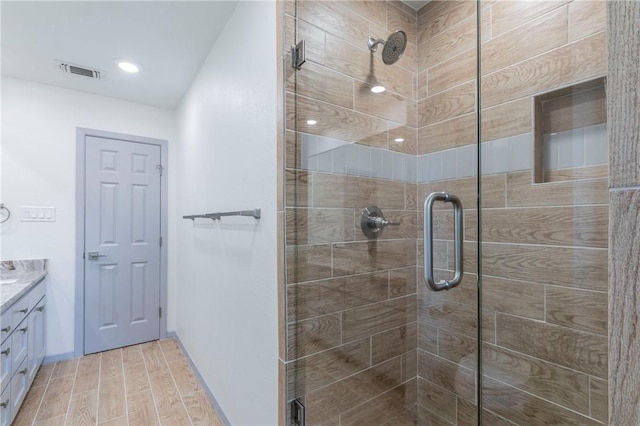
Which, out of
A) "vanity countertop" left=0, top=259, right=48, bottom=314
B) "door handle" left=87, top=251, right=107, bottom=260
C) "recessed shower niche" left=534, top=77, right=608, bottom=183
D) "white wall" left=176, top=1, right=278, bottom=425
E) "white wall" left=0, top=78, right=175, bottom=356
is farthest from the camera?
"door handle" left=87, top=251, right=107, bottom=260

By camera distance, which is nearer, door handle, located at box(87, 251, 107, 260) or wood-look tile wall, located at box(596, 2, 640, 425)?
wood-look tile wall, located at box(596, 2, 640, 425)

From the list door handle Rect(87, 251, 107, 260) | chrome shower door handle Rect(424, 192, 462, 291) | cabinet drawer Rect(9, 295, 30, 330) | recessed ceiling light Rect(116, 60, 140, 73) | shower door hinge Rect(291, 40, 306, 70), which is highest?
recessed ceiling light Rect(116, 60, 140, 73)

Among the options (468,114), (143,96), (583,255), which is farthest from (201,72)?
(583,255)

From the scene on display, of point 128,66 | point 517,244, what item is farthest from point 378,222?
point 128,66

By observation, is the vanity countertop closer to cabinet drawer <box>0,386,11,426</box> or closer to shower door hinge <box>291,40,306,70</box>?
cabinet drawer <box>0,386,11,426</box>

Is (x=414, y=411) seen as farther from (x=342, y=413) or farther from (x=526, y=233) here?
(x=526, y=233)

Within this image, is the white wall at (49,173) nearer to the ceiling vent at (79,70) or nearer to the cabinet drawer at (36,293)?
the cabinet drawer at (36,293)

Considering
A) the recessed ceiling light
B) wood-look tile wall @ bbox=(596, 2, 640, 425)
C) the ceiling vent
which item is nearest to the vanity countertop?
the ceiling vent

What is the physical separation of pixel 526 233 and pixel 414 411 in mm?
1100

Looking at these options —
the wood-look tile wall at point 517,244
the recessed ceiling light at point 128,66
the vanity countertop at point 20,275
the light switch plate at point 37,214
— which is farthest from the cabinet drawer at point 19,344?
the wood-look tile wall at point 517,244

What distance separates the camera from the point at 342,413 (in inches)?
54.3

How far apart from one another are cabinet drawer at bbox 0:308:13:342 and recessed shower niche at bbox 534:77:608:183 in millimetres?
2850

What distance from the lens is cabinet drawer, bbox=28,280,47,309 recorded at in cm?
227

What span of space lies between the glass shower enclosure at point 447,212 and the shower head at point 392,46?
0.03 ft
